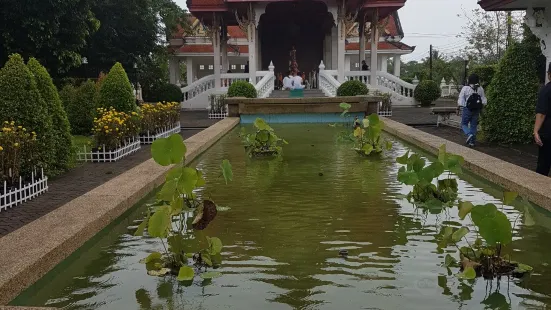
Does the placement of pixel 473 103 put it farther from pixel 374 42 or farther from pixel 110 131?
pixel 374 42

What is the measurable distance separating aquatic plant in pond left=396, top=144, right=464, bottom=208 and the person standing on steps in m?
1.93

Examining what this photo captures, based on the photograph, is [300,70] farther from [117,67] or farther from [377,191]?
[377,191]

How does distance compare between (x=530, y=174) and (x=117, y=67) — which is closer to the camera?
(x=530, y=174)

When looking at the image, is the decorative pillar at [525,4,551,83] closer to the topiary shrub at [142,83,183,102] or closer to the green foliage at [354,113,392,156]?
the green foliage at [354,113,392,156]

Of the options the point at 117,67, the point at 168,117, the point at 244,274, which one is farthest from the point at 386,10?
the point at 244,274

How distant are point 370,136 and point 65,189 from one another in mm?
4650

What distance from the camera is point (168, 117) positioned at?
1423 cm

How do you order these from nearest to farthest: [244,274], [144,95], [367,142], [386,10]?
[244,274] < [367,142] < [386,10] < [144,95]

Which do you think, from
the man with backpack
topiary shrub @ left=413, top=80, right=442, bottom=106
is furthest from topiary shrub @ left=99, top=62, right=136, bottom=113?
topiary shrub @ left=413, top=80, right=442, bottom=106

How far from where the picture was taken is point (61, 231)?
14.2 feet

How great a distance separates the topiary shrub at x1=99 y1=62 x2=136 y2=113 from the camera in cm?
1176

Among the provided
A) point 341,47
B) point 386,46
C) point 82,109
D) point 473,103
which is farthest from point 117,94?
point 386,46

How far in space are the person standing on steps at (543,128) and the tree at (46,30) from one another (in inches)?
609

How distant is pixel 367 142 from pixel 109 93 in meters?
5.71
